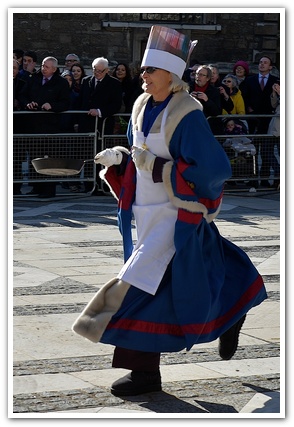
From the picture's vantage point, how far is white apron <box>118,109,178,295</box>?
5621 millimetres

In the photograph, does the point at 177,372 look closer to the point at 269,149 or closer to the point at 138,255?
the point at 138,255

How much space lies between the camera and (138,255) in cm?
568

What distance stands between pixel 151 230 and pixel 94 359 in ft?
2.87

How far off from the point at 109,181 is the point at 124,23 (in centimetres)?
1871

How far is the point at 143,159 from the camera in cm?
567

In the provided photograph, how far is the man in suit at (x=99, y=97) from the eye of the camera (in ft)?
44.7

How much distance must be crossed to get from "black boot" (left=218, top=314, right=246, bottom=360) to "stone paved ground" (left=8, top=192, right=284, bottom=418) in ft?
0.31

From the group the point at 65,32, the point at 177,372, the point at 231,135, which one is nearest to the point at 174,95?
the point at 177,372

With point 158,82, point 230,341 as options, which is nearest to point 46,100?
point 158,82

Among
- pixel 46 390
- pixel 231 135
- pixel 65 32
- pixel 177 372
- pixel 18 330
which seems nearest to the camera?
pixel 46 390

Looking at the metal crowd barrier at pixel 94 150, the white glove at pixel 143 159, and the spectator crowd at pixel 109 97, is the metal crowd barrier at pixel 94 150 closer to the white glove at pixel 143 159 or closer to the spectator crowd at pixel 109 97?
the spectator crowd at pixel 109 97

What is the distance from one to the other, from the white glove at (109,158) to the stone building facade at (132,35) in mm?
17748

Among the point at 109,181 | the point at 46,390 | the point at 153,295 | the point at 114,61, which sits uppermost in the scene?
the point at 114,61
